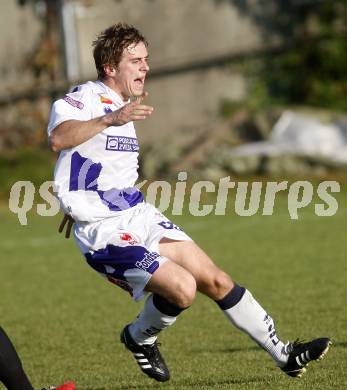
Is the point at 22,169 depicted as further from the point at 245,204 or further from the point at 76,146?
the point at 76,146

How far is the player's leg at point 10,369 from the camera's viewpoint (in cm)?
507

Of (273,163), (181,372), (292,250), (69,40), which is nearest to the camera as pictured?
(181,372)

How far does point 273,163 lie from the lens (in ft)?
62.8

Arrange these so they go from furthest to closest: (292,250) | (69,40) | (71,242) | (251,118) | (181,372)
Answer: (69,40)
(251,118)
(71,242)
(292,250)
(181,372)

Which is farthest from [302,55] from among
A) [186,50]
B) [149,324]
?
[149,324]

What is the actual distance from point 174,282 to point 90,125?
888mm

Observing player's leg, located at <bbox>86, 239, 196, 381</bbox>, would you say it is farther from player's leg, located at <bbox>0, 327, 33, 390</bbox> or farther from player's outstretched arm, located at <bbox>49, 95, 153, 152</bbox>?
player's leg, located at <bbox>0, 327, 33, 390</bbox>

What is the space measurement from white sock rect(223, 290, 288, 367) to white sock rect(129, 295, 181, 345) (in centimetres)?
33

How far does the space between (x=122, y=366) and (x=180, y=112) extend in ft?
55.5

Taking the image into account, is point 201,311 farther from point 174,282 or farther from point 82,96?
point 82,96

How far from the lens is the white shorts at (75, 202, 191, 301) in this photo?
213 inches

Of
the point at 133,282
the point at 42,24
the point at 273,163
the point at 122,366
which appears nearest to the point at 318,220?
the point at 273,163

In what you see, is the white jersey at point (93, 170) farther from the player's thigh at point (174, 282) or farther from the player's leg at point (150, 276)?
the player's thigh at point (174, 282)


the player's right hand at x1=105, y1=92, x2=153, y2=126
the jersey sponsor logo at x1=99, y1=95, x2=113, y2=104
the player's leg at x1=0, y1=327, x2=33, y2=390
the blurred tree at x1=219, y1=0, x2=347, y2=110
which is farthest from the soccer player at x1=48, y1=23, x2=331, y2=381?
the blurred tree at x1=219, y1=0, x2=347, y2=110
